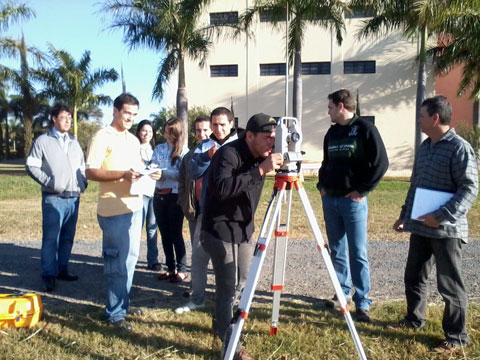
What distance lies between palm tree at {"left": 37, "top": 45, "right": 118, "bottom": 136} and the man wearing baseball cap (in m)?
27.8

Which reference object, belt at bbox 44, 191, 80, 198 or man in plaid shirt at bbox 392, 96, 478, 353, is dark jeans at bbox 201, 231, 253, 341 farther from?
belt at bbox 44, 191, 80, 198

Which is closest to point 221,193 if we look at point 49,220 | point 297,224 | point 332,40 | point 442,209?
point 442,209

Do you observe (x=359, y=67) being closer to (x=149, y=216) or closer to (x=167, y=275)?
(x=149, y=216)

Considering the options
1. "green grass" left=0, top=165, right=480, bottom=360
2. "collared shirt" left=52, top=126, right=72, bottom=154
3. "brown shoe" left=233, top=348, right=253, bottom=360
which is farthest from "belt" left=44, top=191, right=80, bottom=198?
"brown shoe" left=233, top=348, right=253, bottom=360

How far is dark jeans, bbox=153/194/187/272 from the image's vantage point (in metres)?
5.81

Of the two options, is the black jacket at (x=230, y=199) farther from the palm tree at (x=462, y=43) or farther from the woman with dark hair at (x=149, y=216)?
the palm tree at (x=462, y=43)

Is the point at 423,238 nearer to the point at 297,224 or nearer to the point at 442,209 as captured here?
the point at 442,209

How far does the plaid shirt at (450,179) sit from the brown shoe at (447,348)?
0.84m

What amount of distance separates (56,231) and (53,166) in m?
0.74

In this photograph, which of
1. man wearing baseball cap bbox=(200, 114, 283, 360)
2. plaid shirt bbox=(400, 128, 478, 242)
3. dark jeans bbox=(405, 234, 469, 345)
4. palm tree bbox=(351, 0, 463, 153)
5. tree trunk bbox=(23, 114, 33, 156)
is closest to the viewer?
man wearing baseball cap bbox=(200, 114, 283, 360)

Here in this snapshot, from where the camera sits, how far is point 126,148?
4359mm

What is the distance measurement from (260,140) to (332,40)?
26949mm

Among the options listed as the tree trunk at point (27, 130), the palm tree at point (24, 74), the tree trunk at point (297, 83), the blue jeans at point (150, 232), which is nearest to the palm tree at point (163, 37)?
the tree trunk at point (297, 83)

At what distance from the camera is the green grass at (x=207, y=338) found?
3.76 meters
